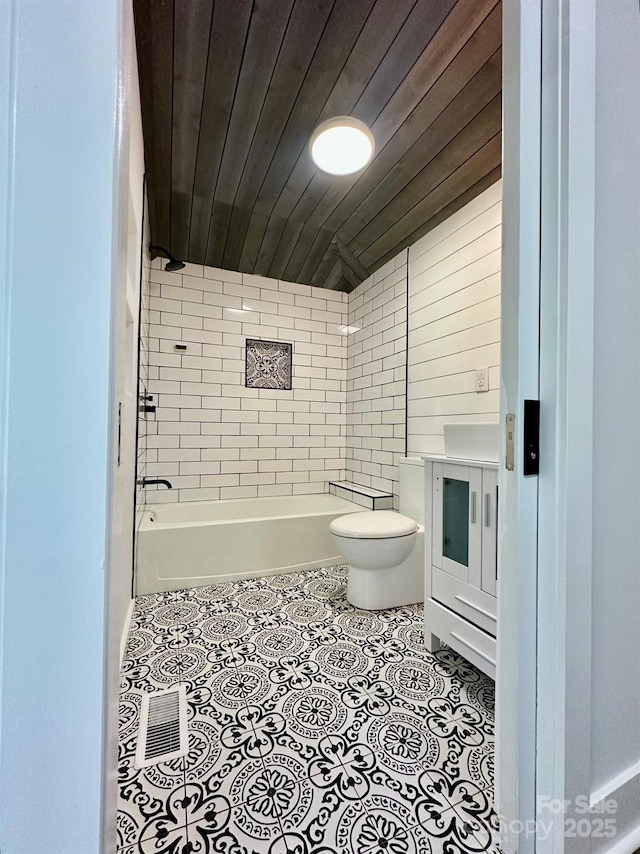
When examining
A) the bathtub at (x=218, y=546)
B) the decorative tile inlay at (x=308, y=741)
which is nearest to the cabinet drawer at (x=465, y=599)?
the decorative tile inlay at (x=308, y=741)

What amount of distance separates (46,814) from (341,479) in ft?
10.6

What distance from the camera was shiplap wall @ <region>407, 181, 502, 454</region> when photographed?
203cm

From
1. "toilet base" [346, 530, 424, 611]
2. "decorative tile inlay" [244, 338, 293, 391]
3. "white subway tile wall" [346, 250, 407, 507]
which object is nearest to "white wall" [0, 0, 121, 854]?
"toilet base" [346, 530, 424, 611]

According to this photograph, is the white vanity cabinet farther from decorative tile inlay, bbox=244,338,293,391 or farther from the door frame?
decorative tile inlay, bbox=244,338,293,391

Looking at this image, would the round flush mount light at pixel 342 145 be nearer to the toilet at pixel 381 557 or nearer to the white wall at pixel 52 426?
the white wall at pixel 52 426

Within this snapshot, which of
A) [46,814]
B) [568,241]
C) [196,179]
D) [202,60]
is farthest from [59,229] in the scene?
[196,179]

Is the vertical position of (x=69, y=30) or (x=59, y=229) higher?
(x=69, y=30)

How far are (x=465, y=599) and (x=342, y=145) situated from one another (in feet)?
6.83

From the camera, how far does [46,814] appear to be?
39 cm

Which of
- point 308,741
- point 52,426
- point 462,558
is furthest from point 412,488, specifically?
point 52,426

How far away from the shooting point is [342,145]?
5.64 feet

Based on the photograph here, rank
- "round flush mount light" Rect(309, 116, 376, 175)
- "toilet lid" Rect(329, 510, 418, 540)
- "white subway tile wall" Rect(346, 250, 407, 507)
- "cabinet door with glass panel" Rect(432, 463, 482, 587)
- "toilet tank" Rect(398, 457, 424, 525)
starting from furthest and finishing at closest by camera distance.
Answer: "white subway tile wall" Rect(346, 250, 407, 507)
"toilet tank" Rect(398, 457, 424, 525)
"toilet lid" Rect(329, 510, 418, 540)
"round flush mount light" Rect(309, 116, 376, 175)
"cabinet door with glass panel" Rect(432, 463, 482, 587)

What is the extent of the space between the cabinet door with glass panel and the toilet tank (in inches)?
28.5

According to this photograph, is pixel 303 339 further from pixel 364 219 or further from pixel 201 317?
pixel 364 219
